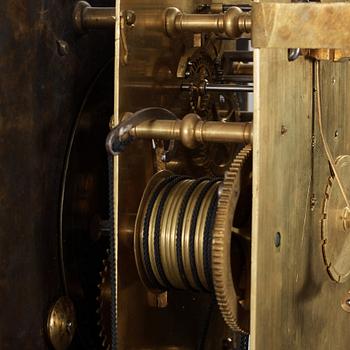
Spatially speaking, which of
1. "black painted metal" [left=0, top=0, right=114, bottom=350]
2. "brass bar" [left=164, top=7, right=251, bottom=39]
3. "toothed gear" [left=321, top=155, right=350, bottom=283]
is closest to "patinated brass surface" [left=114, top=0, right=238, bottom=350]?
"brass bar" [left=164, top=7, right=251, bottom=39]

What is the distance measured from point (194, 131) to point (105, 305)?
0.39m

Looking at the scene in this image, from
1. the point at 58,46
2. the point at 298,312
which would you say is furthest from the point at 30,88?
the point at 298,312

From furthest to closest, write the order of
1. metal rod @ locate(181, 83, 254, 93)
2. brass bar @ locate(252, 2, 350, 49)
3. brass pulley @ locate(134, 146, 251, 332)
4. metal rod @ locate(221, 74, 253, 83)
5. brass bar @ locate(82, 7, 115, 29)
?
metal rod @ locate(221, 74, 253, 83), metal rod @ locate(181, 83, 254, 93), brass bar @ locate(82, 7, 115, 29), brass pulley @ locate(134, 146, 251, 332), brass bar @ locate(252, 2, 350, 49)

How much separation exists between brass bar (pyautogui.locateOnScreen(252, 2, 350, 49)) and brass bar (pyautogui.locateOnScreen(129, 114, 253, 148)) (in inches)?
5.0

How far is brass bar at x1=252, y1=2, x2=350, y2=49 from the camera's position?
116 centimetres

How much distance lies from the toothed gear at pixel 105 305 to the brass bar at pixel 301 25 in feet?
1.70

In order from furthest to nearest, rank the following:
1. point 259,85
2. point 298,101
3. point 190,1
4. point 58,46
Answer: point 190,1 < point 58,46 < point 298,101 < point 259,85

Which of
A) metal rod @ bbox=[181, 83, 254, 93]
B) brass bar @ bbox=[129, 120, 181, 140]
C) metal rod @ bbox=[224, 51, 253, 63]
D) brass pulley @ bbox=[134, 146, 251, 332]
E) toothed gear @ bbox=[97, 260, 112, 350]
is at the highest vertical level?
metal rod @ bbox=[224, 51, 253, 63]

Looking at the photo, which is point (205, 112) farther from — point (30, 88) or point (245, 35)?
point (30, 88)

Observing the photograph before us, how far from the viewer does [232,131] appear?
1.27m

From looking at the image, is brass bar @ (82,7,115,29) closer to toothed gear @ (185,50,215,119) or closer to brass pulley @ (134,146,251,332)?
toothed gear @ (185,50,215,119)

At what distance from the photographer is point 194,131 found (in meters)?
1.29

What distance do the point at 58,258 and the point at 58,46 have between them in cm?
32

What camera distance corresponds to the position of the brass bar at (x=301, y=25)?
1161 mm
